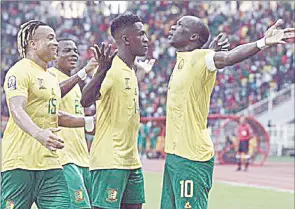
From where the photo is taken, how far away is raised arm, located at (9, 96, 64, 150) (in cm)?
601

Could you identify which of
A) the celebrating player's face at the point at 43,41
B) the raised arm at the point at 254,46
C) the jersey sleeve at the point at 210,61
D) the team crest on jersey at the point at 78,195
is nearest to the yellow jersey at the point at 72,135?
the team crest on jersey at the point at 78,195

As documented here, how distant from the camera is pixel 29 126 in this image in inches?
245

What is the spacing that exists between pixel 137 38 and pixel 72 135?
6.41 ft

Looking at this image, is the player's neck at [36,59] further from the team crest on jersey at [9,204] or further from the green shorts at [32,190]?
the team crest on jersey at [9,204]

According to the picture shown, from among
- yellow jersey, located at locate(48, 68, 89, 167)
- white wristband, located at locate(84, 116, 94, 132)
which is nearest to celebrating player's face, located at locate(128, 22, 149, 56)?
white wristband, located at locate(84, 116, 94, 132)

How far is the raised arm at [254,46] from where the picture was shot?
5.99m

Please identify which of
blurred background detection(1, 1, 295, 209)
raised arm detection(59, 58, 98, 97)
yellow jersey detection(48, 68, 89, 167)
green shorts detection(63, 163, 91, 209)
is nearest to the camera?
raised arm detection(59, 58, 98, 97)

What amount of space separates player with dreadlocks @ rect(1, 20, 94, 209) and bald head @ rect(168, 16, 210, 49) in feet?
3.62

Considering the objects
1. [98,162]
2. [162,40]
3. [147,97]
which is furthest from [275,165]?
[98,162]

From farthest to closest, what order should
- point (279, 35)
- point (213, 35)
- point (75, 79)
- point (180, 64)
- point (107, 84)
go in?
1. point (213, 35)
2. point (75, 79)
3. point (107, 84)
4. point (180, 64)
5. point (279, 35)

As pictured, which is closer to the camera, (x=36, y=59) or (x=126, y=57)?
(x=36, y=59)

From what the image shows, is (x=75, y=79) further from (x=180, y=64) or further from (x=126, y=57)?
(x=180, y=64)

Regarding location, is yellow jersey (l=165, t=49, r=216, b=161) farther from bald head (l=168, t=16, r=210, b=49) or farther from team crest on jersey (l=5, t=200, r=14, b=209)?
team crest on jersey (l=5, t=200, r=14, b=209)

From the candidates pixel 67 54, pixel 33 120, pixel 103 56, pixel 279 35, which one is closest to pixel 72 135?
pixel 67 54
